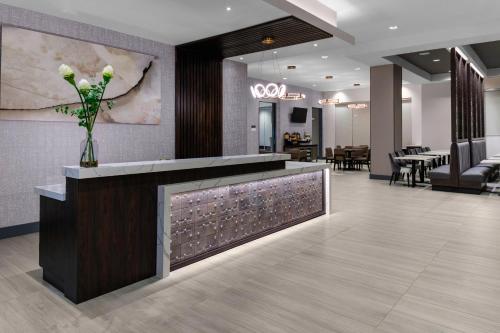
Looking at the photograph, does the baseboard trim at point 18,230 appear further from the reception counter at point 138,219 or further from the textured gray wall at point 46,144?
the reception counter at point 138,219

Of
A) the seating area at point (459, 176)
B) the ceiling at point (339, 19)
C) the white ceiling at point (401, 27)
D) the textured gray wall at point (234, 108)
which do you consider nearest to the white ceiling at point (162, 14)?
the ceiling at point (339, 19)

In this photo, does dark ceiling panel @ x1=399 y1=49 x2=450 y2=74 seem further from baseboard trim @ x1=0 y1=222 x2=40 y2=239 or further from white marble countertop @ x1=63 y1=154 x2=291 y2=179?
baseboard trim @ x1=0 y1=222 x2=40 y2=239

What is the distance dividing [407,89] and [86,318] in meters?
17.2

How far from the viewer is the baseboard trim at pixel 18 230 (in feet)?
16.7

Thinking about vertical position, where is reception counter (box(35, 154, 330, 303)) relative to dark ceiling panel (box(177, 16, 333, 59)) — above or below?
below

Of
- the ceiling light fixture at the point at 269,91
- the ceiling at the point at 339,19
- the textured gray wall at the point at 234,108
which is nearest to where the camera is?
the ceiling at the point at 339,19

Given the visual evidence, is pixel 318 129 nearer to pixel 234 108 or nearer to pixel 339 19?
pixel 234 108

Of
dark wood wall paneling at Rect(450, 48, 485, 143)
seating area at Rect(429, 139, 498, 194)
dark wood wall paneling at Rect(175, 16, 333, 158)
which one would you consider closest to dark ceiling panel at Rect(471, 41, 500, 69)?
dark wood wall paneling at Rect(450, 48, 485, 143)

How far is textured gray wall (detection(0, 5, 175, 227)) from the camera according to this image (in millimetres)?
5125

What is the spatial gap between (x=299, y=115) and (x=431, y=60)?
6133 mm

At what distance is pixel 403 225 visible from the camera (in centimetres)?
559

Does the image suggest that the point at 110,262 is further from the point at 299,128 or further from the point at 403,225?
the point at 299,128

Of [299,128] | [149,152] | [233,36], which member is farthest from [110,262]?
[299,128]

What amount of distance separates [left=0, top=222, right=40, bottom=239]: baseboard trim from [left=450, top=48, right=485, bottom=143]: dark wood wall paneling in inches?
377
